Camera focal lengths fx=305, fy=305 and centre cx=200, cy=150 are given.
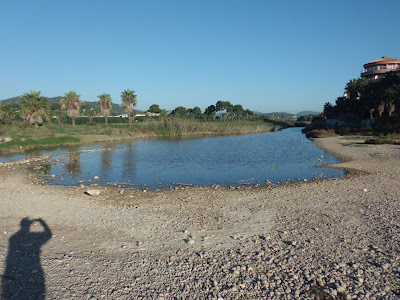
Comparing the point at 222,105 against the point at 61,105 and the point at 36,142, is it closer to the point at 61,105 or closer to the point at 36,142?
the point at 61,105

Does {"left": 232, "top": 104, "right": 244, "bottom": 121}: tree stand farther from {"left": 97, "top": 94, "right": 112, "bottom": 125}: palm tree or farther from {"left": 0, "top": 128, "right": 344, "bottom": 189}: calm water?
{"left": 0, "top": 128, "right": 344, "bottom": 189}: calm water

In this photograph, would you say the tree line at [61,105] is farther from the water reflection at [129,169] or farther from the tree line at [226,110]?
the tree line at [226,110]

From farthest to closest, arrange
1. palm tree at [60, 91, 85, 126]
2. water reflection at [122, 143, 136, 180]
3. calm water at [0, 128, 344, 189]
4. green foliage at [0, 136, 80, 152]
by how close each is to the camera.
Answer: palm tree at [60, 91, 85, 126]
green foliage at [0, 136, 80, 152]
water reflection at [122, 143, 136, 180]
calm water at [0, 128, 344, 189]

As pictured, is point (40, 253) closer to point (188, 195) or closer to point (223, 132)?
point (188, 195)

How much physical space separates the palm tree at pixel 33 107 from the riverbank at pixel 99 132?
1.74 meters

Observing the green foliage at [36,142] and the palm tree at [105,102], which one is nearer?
the green foliage at [36,142]

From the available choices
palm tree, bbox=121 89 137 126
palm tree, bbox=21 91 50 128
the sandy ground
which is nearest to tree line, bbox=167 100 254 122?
palm tree, bbox=121 89 137 126

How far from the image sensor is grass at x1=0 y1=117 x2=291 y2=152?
39.4m

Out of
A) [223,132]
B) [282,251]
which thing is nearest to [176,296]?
[282,251]

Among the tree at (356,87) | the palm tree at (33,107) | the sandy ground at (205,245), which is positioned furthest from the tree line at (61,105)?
the tree at (356,87)

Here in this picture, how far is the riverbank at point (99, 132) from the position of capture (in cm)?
3888

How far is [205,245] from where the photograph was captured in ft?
24.7

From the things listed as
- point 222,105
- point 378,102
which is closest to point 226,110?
point 222,105

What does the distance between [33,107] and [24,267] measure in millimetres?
46385
